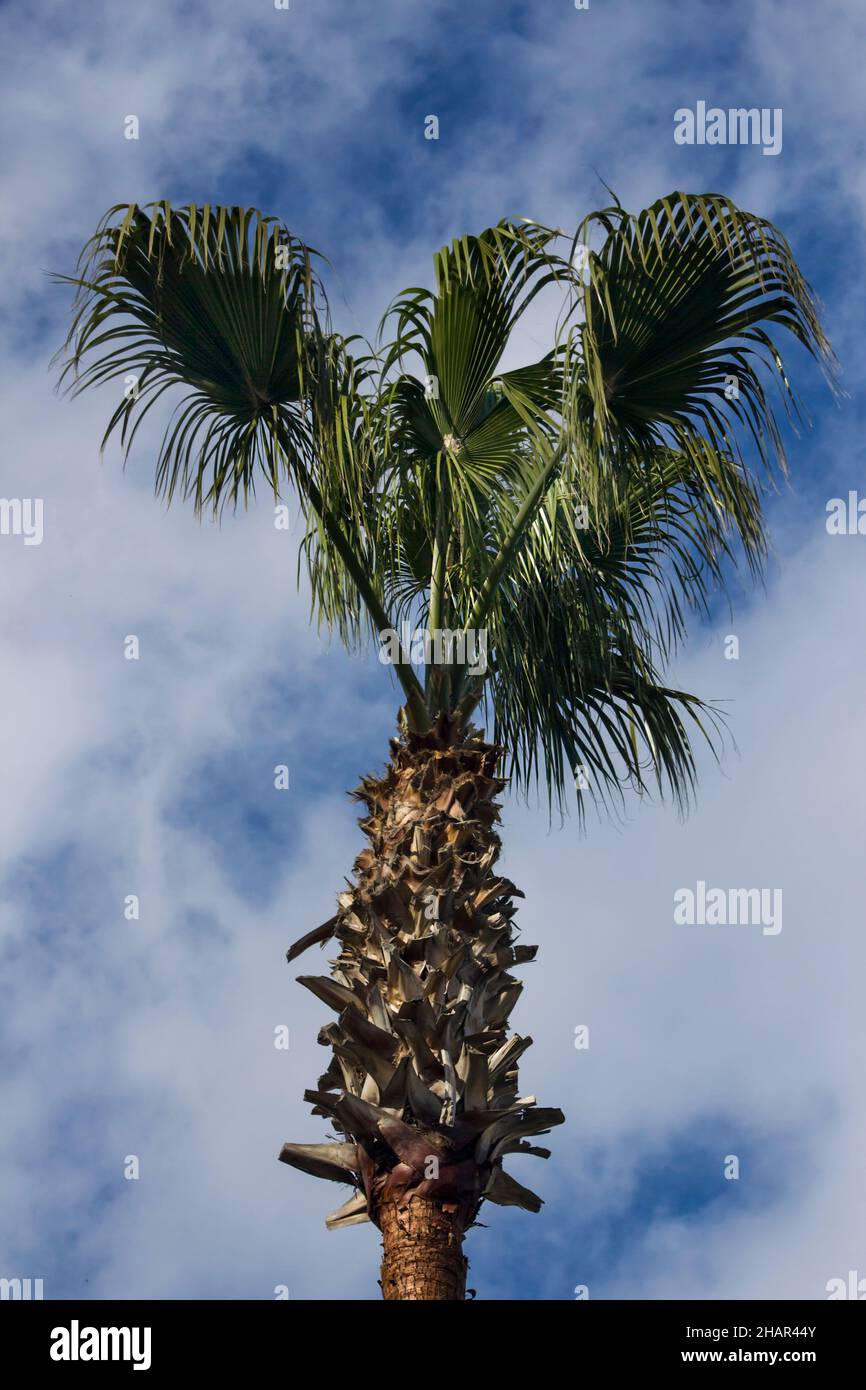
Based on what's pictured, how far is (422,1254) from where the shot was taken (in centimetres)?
598

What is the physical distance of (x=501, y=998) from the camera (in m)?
6.61

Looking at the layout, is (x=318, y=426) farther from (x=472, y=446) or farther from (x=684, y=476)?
(x=684, y=476)

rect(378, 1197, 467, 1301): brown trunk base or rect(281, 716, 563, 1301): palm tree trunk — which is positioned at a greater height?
rect(281, 716, 563, 1301): palm tree trunk

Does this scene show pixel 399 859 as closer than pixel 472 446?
Yes

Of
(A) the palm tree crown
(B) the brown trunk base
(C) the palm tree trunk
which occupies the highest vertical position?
(A) the palm tree crown

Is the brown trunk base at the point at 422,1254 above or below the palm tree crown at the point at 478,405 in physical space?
below

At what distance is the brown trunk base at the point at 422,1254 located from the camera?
594cm

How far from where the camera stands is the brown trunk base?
19.5 ft

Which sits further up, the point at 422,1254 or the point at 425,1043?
the point at 425,1043

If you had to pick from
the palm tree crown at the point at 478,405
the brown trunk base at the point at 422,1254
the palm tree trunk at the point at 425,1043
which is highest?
the palm tree crown at the point at 478,405

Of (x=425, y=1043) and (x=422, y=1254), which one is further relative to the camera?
(x=425, y=1043)

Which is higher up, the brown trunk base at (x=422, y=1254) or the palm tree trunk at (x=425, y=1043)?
the palm tree trunk at (x=425, y=1043)
